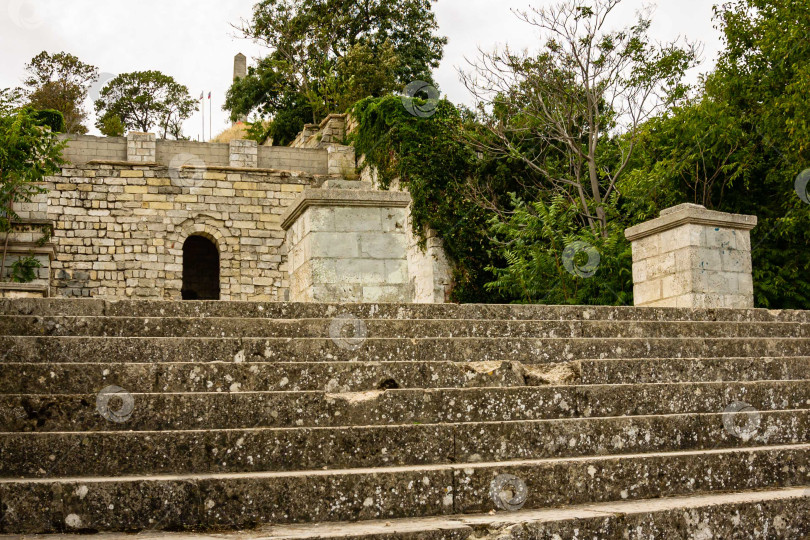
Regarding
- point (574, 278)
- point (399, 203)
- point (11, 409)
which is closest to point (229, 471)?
point (11, 409)

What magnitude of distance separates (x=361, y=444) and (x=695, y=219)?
541 centimetres

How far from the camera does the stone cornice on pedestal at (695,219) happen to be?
26.9 ft

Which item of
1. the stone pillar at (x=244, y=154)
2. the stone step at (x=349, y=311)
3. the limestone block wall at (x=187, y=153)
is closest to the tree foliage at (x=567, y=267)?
the stone step at (x=349, y=311)

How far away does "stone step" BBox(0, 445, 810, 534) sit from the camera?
3.26m

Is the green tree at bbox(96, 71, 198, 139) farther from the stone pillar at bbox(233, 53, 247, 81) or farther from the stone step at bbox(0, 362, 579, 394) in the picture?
the stone step at bbox(0, 362, 579, 394)

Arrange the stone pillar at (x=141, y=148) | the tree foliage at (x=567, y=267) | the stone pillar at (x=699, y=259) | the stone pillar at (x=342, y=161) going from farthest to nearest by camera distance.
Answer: the stone pillar at (x=342, y=161) < the stone pillar at (x=141, y=148) < the tree foliage at (x=567, y=267) < the stone pillar at (x=699, y=259)

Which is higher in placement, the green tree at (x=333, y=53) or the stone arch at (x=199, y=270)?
the green tree at (x=333, y=53)

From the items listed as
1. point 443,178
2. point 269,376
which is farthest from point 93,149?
point 269,376

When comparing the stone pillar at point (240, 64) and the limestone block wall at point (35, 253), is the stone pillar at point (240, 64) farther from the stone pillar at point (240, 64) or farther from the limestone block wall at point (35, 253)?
the limestone block wall at point (35, 253)

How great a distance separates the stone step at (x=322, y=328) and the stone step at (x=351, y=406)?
3.40ft

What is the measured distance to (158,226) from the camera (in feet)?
62.0

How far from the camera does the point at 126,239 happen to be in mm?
18609

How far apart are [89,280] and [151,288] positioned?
1.30 metres

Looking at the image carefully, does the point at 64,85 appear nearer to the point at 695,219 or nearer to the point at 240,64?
the point at 240,64
